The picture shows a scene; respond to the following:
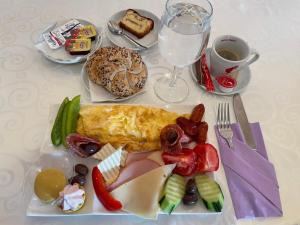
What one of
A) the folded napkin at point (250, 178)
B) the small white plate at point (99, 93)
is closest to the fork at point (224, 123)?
the folded napkin at point (250, 178)

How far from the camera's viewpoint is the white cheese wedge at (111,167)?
0.71m

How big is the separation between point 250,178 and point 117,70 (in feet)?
1.43

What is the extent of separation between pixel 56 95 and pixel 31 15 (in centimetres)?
36

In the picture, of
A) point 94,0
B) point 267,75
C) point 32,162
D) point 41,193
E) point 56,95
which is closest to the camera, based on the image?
point 41,193

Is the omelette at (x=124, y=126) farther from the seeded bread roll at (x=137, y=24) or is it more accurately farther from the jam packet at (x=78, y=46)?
the seeded bread roll at (x=137, y=24)

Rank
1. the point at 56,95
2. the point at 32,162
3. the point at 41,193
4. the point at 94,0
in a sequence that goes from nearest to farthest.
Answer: the point at 41,193 → the point at 32,162 → the point at 56,95 → the point at 94,0

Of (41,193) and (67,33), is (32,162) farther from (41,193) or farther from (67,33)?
(67,33)

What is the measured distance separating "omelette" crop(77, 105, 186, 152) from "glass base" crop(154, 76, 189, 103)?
12cm

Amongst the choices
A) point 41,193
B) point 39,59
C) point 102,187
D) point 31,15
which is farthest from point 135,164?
point 31,15

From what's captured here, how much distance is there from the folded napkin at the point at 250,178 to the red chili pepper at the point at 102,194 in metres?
0.27

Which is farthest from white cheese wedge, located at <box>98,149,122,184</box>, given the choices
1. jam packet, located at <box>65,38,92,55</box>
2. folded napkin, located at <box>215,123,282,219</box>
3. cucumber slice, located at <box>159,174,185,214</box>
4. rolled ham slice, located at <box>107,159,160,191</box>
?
jam packet, located at <box>65,38,92,55</box>

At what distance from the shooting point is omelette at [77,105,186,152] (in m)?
0.77

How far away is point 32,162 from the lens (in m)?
0.78

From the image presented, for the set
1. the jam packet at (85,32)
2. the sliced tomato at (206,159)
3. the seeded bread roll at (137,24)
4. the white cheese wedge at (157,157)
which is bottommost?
the white cheese wedge at (157,157)
